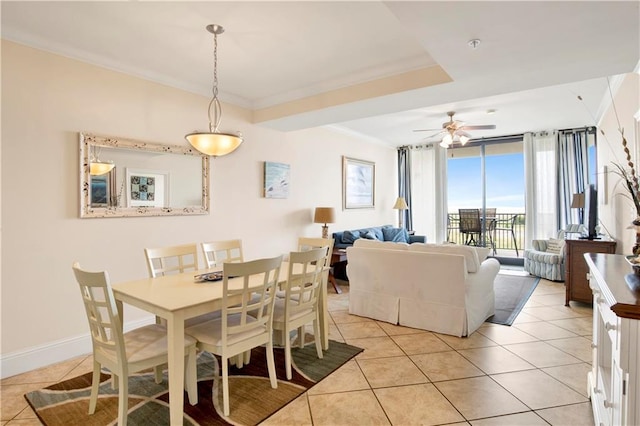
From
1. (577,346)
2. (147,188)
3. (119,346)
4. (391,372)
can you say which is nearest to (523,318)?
(577,346)

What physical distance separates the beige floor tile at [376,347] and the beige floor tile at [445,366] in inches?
8.1

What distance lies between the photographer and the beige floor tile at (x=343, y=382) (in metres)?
2.46

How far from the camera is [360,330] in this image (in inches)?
143

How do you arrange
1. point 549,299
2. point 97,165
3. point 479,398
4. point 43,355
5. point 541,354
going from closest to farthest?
1. point 479,398
2. point 43,355
3. point 541,354
4. point 97,165
5. point 549,299

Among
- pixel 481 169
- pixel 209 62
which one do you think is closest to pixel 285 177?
pixel 209 62

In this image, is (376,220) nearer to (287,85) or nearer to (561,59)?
(287,85)

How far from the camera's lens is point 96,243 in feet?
10.4

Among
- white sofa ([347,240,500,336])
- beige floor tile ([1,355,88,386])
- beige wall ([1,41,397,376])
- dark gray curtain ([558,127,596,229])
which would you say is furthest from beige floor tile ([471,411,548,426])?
dark gray curtain ([558,127,596,229])

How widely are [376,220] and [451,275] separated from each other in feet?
13.8

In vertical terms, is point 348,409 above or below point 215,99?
below

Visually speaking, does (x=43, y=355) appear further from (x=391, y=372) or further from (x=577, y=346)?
(x=577, y=346)

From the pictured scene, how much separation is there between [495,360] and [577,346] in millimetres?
925

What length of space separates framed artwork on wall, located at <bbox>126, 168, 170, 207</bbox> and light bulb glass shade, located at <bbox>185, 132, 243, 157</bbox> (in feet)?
3.96

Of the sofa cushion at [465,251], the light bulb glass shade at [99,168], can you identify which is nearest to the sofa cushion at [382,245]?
the sofa cushion at [465,251]
